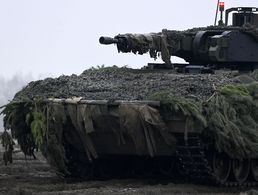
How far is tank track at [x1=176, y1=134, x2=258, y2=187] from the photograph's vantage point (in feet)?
52.6

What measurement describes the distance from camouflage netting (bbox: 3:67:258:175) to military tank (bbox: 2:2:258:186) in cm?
2

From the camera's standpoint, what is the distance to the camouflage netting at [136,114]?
1602cm

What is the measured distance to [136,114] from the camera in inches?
632

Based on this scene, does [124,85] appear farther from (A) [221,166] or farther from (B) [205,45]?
(B) [205,45]

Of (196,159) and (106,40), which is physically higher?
(106,40)

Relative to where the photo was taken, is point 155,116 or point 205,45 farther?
point 205,45

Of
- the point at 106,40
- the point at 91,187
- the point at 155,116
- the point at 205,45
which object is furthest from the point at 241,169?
the point at 106,40

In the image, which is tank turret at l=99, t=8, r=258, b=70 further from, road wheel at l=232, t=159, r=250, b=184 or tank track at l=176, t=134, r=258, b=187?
tank track at l=176, t=134, r=258, b=187

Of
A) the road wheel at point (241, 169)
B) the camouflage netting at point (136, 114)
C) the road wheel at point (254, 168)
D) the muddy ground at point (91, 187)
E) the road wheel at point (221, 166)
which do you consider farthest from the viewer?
the road wheel at point (254, 168)

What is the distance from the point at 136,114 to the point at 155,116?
31cm

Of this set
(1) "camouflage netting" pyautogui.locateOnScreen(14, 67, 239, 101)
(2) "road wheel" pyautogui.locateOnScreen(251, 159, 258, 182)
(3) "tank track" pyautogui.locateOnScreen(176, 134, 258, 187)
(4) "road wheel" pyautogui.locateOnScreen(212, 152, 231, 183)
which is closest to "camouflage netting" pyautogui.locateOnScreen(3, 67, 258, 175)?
(1) "camouflage netting" pyautogui.locateOnScreen(14, 67, 239, 101)

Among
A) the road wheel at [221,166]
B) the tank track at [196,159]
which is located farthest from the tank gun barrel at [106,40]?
the road wheel at [221,166]

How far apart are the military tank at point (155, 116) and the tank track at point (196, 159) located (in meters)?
0.02

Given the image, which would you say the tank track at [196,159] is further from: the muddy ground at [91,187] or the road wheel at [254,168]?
the road wheel at [254,168]
